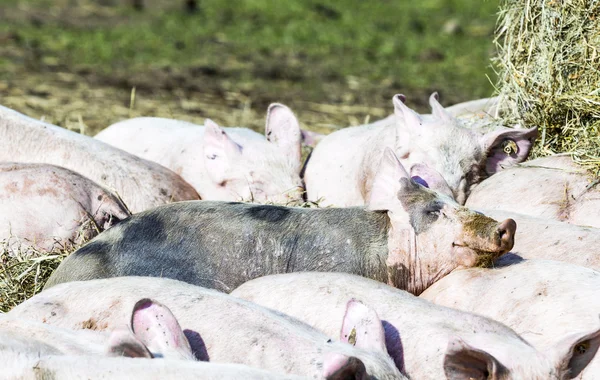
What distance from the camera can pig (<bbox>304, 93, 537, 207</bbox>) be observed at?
528 centimetres

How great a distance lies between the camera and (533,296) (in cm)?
403

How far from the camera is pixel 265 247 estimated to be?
443cm

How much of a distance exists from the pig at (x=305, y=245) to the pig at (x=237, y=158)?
37.9 inches

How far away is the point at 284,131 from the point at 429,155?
929mm

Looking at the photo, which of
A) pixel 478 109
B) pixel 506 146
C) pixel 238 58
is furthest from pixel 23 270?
pixel 238 58

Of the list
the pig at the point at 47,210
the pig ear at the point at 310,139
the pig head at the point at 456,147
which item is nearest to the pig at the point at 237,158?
the pig ear at the point at 310,139

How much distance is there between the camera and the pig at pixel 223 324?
3.36 m

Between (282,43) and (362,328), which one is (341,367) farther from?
(282,43)

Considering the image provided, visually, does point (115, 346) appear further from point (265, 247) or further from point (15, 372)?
point (265, 247)

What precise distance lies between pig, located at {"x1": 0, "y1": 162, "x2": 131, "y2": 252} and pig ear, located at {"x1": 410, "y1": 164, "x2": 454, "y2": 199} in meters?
1.31

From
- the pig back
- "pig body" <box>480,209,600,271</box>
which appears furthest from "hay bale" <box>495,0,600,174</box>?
the pig back

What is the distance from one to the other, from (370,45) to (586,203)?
8104mm

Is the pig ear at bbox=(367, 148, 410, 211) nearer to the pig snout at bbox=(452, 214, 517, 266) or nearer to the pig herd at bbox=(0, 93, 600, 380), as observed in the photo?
the pig herd at bbox=(0, 93, 600, 380)

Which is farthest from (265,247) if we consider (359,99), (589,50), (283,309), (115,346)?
(359,99)
